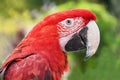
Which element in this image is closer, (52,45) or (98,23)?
(52,45)

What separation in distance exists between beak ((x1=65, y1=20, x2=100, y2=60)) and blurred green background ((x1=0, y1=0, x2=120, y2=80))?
534 millimetres

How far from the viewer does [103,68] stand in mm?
2162

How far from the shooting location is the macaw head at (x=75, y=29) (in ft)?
4.67

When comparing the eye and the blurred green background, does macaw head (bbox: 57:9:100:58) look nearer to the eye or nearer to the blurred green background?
the eye

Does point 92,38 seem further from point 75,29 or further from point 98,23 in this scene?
point 98,23

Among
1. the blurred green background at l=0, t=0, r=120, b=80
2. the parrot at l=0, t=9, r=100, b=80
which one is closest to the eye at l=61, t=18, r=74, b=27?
the parrot at l=0, t=9, r=100, b=80

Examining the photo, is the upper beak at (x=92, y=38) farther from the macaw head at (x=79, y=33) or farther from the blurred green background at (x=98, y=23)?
the blurred green background at (x=98, y=23)

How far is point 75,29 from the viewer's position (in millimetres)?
1454

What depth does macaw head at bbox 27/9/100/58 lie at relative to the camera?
1423 mm

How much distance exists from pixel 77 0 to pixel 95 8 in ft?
1.51

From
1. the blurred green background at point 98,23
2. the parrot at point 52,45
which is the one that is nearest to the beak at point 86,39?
the parrot at point 52,45

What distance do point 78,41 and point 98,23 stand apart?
1.49 metres

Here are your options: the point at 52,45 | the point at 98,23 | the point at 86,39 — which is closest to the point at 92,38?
the point at 86,39

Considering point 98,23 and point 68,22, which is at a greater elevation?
point 68,22
